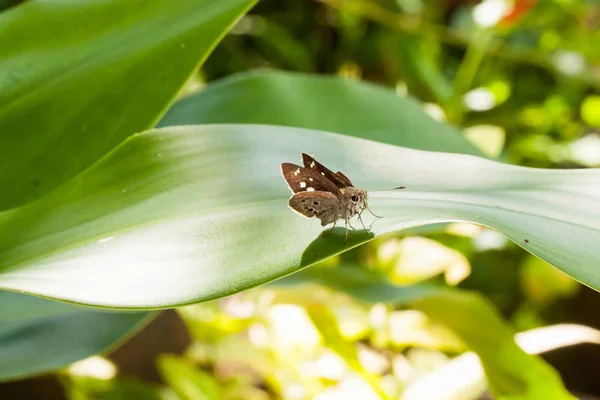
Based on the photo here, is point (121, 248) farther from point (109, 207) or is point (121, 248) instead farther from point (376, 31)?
point (376, 31)

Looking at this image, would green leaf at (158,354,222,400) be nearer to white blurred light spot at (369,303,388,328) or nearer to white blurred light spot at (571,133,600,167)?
white blurred light spot at (369,303,388,328)

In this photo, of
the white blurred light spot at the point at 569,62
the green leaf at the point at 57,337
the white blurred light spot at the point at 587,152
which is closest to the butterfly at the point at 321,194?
the green leaf at the point at 57,337

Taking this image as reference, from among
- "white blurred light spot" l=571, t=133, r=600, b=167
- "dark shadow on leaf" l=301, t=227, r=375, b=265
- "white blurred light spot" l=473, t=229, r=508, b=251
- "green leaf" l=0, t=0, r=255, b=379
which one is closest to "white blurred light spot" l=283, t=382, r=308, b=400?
"green leaf" l=0, t=0, r=255, b=379

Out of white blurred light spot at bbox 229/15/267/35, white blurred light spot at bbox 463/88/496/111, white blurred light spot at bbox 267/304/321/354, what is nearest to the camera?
white blurred light spot at bbox 267/304/321/354

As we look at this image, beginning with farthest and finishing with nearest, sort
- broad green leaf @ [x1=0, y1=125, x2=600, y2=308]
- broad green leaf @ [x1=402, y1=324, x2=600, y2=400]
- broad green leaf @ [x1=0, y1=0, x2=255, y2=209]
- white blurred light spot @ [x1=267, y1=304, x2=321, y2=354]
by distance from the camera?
white blurred light spot @ [x1=267, y1=304, x2=321, y2=354] → broad green leaf @ [x1=402, y1=324, x2=600, y2=400] → broad green leaf @ [x1=0, y1=0, x2=255, y2=209] → broad green leaf @ [x1=0, y1=125, x2=600, y2=308]

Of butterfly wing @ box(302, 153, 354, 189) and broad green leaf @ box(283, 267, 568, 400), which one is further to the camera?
broad green leaf @ box(283, 267, 568, 400)

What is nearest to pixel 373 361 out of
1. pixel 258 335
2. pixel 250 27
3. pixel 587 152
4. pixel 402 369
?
pixel 402 369

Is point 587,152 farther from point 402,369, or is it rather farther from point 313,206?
point 313,206
